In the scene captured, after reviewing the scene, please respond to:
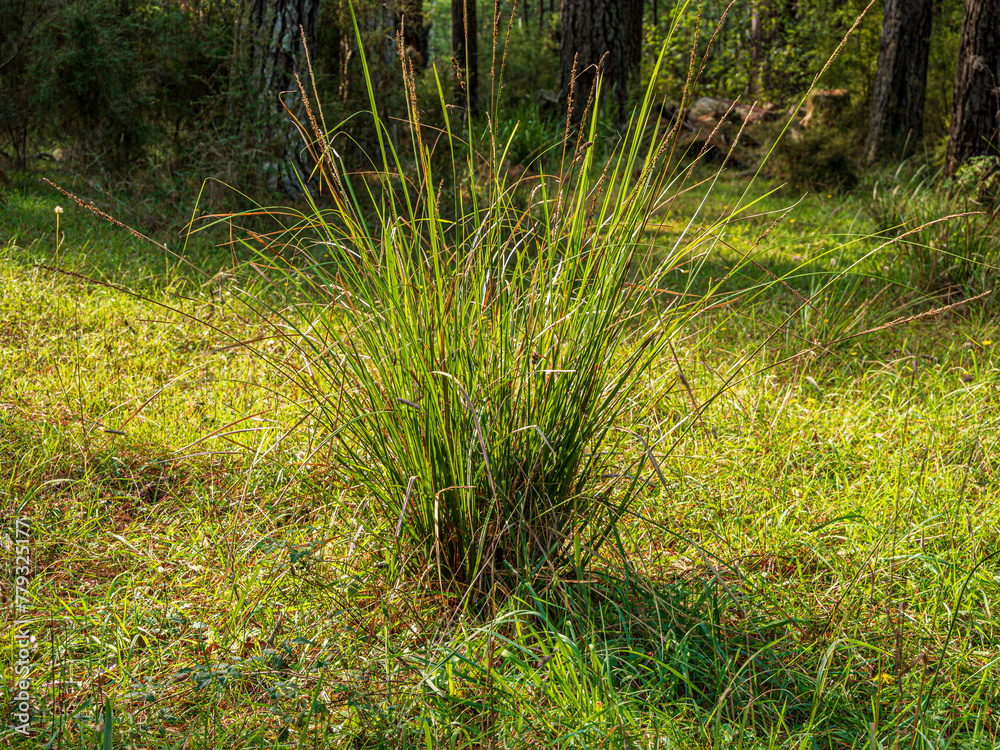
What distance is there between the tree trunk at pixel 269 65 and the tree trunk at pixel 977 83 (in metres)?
4.53

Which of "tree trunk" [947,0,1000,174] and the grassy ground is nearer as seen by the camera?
the grassy ground

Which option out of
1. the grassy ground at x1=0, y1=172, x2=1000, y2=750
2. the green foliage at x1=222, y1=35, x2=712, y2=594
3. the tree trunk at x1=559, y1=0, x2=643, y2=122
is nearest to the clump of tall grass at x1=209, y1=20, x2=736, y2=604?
the green foliage at x1=222, y1=35, x2=712, y2=594

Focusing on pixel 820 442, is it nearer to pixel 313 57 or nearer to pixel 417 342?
pixel 417 342

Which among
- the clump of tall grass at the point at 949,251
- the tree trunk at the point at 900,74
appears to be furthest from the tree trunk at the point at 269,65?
the tree trunk at the point at 900,74

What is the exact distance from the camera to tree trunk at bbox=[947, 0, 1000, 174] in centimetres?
518

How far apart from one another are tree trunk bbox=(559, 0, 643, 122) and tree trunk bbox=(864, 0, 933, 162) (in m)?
2.67

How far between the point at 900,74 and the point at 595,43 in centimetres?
326

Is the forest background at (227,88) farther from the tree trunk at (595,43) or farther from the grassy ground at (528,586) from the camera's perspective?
the grassy ground at (528,586)

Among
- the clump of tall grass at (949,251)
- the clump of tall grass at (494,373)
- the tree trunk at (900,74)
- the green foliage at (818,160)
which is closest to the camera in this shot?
the clump of tall grass at (494,373)

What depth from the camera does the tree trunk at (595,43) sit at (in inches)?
280

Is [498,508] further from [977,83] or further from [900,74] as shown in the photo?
[900,74]

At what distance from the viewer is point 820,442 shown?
2.44m

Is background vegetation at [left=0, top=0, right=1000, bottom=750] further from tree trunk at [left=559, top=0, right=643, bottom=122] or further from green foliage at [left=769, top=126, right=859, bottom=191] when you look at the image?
tree trunk at [left=559, top=0, right=643, bottom=122]

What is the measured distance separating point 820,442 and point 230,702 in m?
1.92
